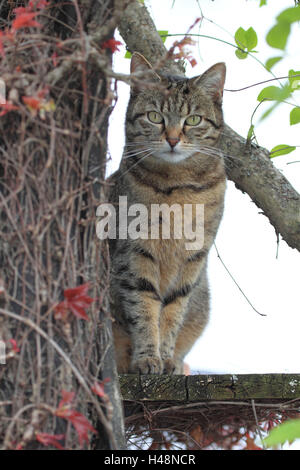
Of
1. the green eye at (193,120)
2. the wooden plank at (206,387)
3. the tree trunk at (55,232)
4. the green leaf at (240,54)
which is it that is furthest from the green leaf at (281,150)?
the tree trunk at (55,232)

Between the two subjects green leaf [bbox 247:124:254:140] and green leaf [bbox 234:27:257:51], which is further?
green leaf [bbox 247:124:254:140]

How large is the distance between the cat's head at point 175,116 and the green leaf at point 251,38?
18 centimetres

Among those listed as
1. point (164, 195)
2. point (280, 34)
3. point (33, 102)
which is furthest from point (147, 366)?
point (280, 34)

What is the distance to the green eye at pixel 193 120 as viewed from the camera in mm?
2928

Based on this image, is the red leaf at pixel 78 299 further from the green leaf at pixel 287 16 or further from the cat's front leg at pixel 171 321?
the cat's front leg at pixel 171 321

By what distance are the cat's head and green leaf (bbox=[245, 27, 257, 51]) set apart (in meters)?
0.18

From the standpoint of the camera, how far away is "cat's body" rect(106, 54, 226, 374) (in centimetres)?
282

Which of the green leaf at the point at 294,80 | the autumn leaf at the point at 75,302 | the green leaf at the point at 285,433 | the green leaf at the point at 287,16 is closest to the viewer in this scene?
the green leaf at the point at 285,433

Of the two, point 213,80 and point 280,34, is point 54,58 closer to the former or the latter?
point 280,34

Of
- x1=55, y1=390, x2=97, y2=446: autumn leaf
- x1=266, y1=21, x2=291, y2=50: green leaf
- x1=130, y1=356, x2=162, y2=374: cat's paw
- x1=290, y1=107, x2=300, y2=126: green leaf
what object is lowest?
x1=55, y1=390, x2=97, y2=446: autumn leaf

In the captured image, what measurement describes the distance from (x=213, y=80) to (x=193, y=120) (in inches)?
10.3

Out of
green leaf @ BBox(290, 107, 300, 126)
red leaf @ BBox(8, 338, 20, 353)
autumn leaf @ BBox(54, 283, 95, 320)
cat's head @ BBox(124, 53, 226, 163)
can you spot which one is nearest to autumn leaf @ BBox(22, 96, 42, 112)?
autumn leaf @ BBox(54, 283, 95, 320)

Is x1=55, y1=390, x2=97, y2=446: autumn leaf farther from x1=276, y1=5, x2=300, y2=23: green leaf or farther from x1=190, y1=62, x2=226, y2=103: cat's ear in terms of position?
x1=190, y1=62, x2=226, y2=103: cat's ear

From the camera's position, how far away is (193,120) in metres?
2.94
